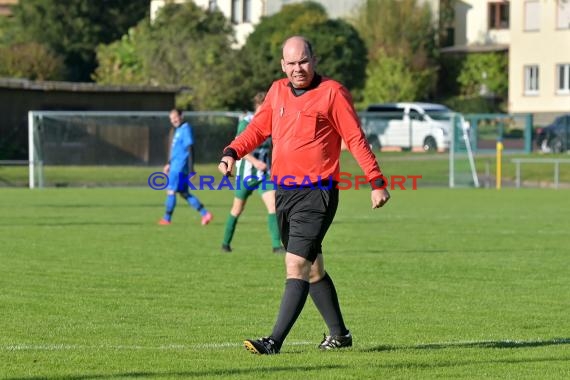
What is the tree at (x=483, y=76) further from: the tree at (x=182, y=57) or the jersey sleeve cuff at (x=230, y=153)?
the jersey sleeve cuff at (x=230, y=153)

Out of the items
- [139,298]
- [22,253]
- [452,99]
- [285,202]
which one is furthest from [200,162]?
[452,99]

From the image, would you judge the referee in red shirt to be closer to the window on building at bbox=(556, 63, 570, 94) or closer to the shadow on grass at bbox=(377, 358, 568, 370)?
the shadow on grass at bbox=(377, 358, 568, 370)

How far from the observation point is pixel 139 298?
12.6 m

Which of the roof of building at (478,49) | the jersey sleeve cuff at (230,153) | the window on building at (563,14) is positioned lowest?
the jersey sleeve cuff at (230,153)

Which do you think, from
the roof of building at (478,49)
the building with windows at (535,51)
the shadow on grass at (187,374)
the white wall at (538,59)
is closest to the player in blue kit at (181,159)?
the shadow on grass at (187,374)

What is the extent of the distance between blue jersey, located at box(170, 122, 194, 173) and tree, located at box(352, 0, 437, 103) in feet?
170

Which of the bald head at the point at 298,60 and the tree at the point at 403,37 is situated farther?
the tree at the point at 403,37

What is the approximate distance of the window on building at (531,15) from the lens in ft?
259

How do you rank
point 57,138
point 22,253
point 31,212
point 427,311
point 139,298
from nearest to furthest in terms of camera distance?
point 427,311, point 139,298, point 22,253, point 31,212, point 57,138

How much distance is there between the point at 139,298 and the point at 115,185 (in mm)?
26317

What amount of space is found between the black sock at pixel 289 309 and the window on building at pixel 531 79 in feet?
236

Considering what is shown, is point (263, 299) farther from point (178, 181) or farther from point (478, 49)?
point (478, 49)

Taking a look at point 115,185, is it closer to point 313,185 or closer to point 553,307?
point 553,307

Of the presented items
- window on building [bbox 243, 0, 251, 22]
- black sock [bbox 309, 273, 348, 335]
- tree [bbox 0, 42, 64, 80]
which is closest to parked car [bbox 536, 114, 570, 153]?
tree [bbox 0, 42, 64, 80]
